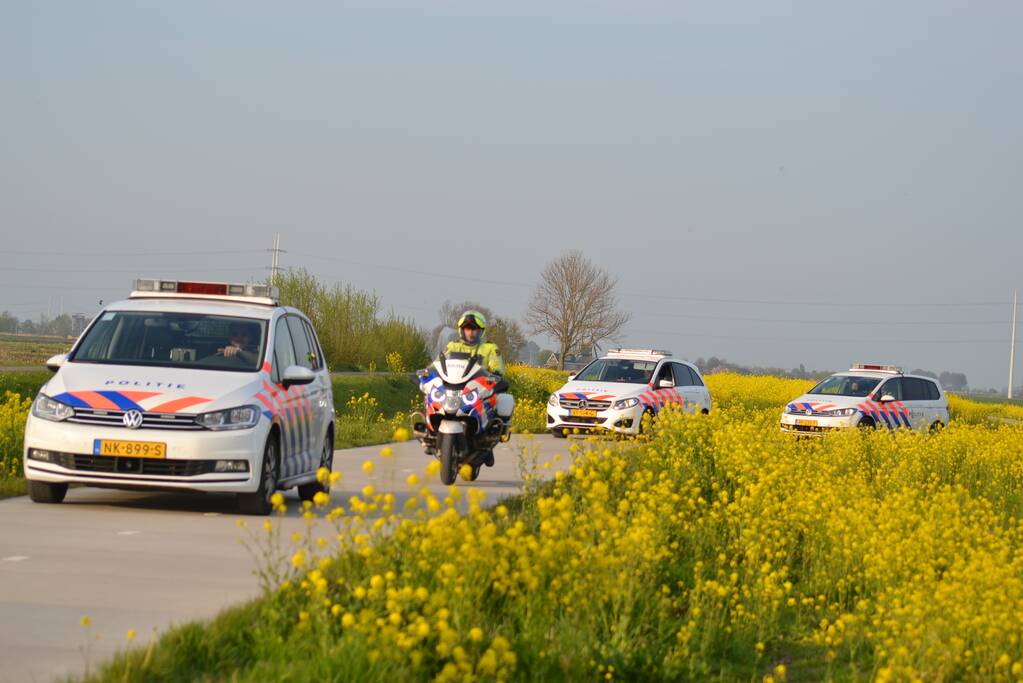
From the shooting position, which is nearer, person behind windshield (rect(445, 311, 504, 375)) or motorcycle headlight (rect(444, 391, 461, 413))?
motorcycle headlight (rect(444, 391, 461, 413))

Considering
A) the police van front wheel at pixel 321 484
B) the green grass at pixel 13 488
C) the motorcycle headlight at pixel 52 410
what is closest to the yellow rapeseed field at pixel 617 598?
the motorcycle headlight at pixel 52 410

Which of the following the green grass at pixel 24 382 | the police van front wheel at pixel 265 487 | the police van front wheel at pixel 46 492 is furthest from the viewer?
the green grass at pixel 24 382

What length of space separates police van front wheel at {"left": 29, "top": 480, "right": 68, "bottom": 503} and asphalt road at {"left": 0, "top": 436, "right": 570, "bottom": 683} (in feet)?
0.31

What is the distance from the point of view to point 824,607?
1001cm

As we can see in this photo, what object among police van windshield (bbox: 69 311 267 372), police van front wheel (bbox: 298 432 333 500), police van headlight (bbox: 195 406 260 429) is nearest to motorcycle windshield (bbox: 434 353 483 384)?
police van front wheel (bbox: 298 432 333 500)

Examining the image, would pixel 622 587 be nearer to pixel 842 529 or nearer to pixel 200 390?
pixel 842 529

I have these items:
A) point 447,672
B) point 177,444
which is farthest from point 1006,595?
point 177,444

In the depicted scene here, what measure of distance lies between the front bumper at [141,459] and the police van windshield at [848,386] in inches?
799

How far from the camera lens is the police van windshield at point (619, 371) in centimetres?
2755

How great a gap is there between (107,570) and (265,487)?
3.21 m

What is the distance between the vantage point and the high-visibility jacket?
16.0 m

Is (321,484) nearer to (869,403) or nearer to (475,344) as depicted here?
(475,344)

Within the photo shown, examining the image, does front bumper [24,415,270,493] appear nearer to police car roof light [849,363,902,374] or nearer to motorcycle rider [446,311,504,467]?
motorcycle rider [446,311,504,467]

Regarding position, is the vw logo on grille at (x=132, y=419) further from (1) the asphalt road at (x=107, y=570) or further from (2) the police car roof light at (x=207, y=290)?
(2) the police car roof light at (x=207, y=290)
